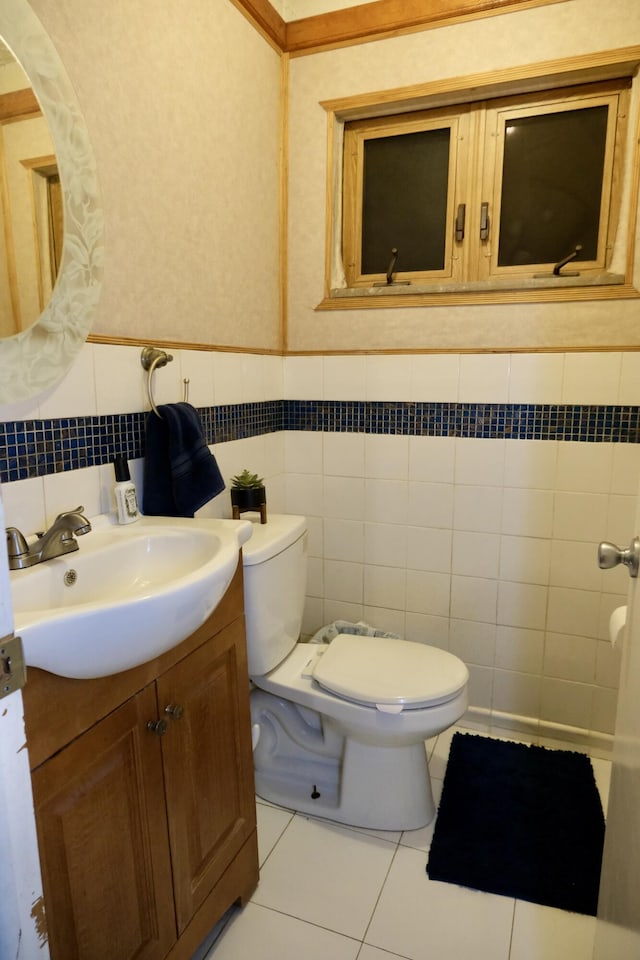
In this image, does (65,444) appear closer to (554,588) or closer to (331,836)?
(331,836)

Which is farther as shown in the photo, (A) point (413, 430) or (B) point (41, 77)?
(A) point (413, 430)

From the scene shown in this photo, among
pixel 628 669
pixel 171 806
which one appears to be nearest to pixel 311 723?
pixel 171 806

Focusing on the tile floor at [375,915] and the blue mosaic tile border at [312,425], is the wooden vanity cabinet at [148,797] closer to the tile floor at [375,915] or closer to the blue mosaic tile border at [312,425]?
the tile floor at [375,915]

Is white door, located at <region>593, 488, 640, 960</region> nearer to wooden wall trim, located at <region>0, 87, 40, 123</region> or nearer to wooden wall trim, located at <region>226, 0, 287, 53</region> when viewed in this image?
wooden wall trim, located at <region>0, 87, 40, 123</region>

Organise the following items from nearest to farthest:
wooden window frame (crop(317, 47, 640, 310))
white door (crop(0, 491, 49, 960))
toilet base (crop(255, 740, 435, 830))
Result: white door (crop(0, 491, 49, 960)), toilet base (crop(255, 740, 435, 830)), wooden window frame (crop(317, 47, 640, 310))

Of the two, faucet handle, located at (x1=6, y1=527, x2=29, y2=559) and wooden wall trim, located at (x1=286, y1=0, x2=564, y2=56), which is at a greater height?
wooden wall trim, located at (x1=286, y1=0, x2=564, y2=56)

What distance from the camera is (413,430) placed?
199 centimetres

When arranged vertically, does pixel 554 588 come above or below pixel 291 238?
below

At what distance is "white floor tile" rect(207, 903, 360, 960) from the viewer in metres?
1.26

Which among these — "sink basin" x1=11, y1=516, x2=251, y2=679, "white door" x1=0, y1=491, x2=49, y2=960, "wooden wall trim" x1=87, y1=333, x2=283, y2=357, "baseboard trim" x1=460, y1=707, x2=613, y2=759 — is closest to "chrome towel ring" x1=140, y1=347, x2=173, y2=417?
"wooden wall trim" x1=87, y1=333, x2=283, y2=357

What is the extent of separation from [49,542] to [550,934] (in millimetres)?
1407

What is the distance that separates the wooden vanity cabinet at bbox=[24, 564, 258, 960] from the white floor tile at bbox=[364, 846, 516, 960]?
13.5 inches

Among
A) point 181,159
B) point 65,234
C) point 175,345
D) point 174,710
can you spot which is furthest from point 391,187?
point 174,710

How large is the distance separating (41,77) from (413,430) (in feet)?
4.52
